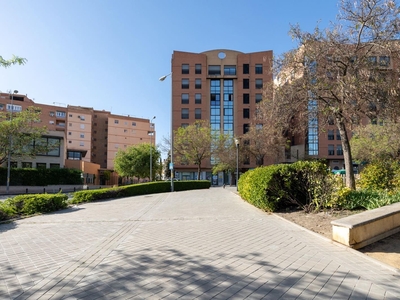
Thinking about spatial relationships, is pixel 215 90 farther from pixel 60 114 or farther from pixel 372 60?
pixel 372 60

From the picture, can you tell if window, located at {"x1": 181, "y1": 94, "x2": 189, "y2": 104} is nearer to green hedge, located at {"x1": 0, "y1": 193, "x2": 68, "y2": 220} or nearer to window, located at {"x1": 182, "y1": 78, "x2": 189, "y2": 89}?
window, located at {"x1": 182, "y1": 78, "x2": 189, "y2": 89}

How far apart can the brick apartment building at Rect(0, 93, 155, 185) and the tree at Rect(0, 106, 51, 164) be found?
17.3 metres

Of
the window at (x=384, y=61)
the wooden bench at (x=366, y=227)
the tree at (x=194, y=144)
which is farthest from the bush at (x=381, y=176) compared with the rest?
the tree at (x=194, y=144)

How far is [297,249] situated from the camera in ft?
17.6

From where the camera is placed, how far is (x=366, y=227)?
5.57 meters

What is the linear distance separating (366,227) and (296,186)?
424cm

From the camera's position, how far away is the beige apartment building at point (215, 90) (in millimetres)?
55750

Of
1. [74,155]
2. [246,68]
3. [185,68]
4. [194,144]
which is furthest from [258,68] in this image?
[74,155]

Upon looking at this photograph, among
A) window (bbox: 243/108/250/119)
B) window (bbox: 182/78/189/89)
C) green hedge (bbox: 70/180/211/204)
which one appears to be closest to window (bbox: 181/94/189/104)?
window (bbox: 182/78/189/89)

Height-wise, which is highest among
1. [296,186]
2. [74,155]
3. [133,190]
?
[74,155]

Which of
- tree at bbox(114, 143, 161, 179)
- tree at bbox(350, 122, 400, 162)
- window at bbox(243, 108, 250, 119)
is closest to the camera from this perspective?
tree at bbox(350, 122, 400, 162)

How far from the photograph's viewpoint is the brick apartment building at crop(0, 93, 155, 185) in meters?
63.6

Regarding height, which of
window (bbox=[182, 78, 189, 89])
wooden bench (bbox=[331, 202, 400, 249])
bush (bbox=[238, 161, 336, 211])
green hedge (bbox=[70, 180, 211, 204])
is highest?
window (bbox=[182, 78, 189, 89])

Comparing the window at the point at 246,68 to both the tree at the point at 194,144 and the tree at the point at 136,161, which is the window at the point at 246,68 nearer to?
the tree at the point at 136,161
